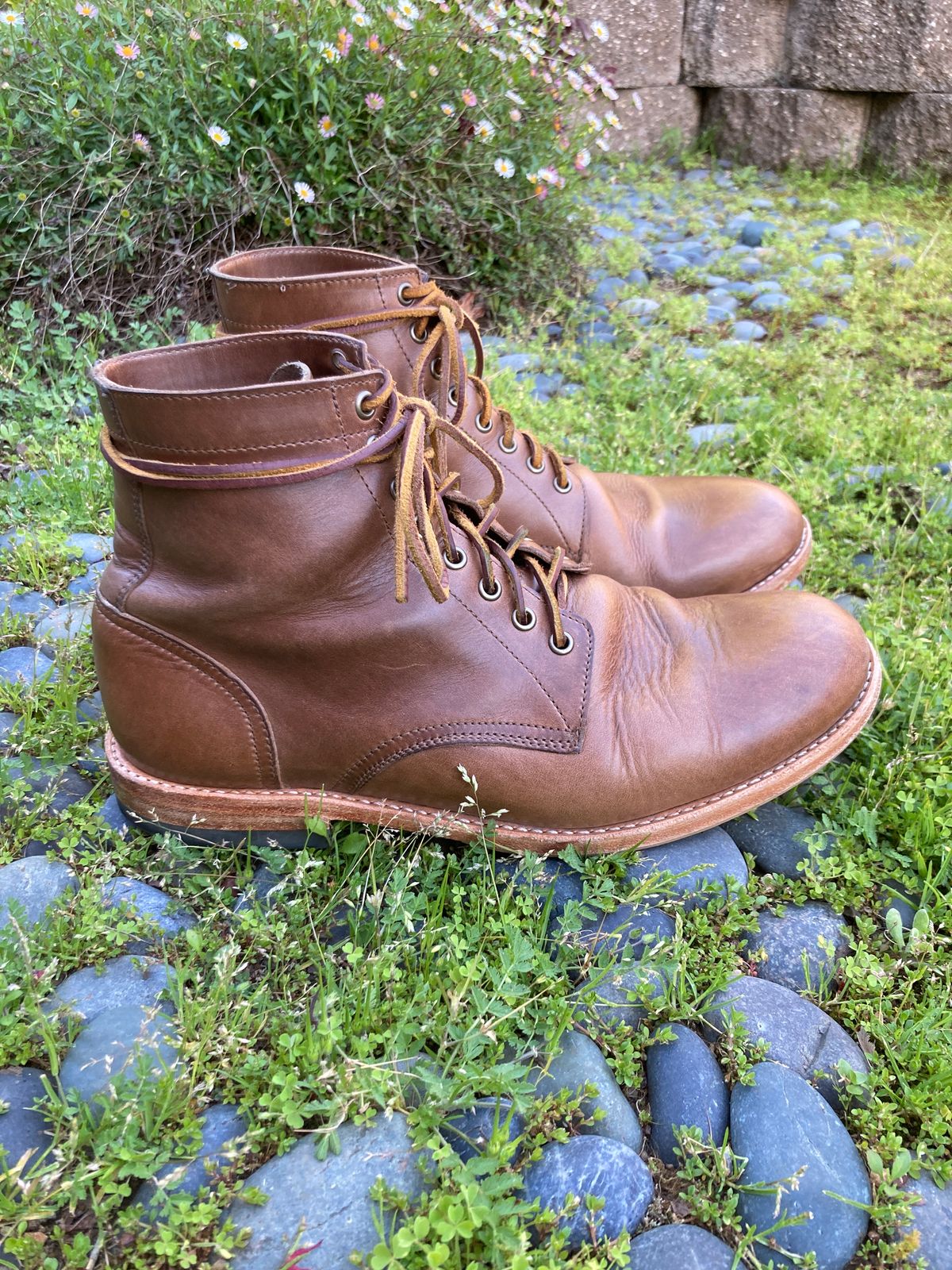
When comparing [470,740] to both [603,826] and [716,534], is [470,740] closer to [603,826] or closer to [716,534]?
[603,826]

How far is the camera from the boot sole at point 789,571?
237cm

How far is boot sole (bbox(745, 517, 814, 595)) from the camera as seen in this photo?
2369 mm

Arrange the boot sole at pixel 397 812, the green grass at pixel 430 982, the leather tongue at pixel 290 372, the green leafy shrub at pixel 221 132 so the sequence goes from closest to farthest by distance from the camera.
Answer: the green grass at pixel 430 982 → the leather tongue at pixel 290 372 → the boot sole at pixel 397 812 → the green leafy shrub at pixel 221 132

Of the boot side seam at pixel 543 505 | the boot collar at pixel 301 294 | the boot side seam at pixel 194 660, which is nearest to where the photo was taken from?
the boot side seam at pixel 194 660

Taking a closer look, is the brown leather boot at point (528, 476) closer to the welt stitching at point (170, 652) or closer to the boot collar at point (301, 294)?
the boot collar at point (301, 294)

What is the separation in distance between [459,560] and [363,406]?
339 mm

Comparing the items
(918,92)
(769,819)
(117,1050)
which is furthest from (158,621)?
(918,92)

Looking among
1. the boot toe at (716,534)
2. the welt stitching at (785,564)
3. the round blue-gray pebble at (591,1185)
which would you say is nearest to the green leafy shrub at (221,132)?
the boot toe at (716,534)

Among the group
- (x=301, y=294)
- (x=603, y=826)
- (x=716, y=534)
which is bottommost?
(x=603, y=826)

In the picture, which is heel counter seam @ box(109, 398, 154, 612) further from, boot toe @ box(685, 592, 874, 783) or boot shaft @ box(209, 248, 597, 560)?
boot toe @ box(685, 592, 874, 783)

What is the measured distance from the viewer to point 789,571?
2.40 meters

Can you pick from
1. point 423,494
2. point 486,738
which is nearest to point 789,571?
point 486,738

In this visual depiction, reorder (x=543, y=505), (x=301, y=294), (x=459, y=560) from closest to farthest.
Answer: (x=459, y=560)
(x=301, y=294)
(x=543, y=505)

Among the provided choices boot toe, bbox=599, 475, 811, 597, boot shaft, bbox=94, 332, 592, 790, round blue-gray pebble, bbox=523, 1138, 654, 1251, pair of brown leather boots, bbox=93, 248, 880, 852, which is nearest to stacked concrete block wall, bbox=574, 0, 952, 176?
boot toe, bbox=599, 475, 811, 597
